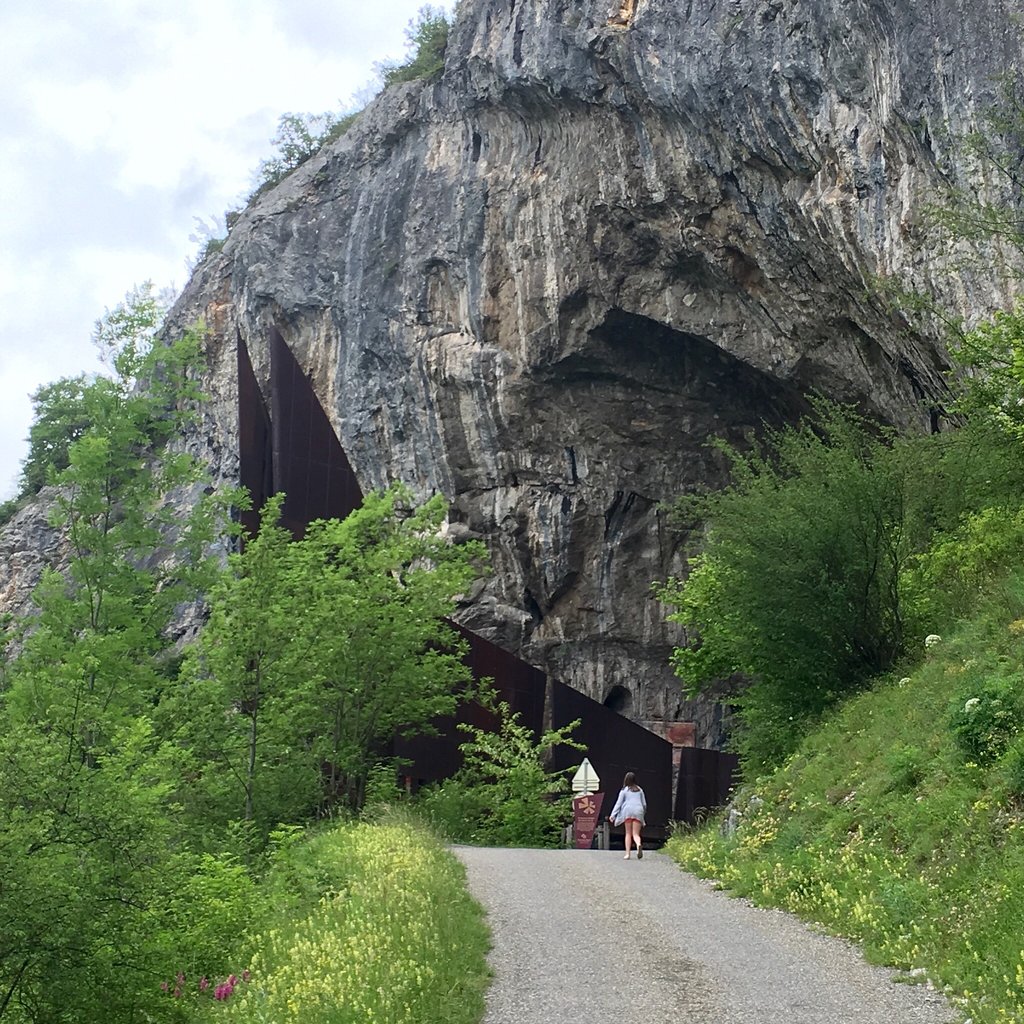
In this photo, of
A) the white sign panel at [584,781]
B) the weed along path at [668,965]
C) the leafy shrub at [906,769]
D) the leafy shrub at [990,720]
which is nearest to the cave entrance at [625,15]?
the white sign panel at [584,781]

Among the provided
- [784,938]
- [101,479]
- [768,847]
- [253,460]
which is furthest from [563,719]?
[784,938]

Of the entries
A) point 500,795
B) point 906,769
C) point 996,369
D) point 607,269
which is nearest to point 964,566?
point 996,369

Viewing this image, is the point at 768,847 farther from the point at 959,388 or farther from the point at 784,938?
the point at 959,388

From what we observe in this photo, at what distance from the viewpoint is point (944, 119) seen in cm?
1877

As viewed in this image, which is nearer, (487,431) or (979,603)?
(979,603)

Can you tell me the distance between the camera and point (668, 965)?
7.23 meters

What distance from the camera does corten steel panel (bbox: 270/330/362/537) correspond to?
26.3 meters

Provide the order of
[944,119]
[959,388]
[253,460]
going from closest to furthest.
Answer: [944,119]
[959,388]
[253,460]

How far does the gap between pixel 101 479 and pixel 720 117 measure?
47.2ft

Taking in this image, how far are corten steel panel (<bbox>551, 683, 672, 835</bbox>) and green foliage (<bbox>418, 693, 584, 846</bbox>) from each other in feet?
11.6

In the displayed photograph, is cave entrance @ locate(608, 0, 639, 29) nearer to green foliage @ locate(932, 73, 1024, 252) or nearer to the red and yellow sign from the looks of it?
green foliage @ locate(932, 73, 1024, 252)

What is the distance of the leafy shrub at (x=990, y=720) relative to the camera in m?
8.74

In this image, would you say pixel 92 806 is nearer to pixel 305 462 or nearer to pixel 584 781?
pixel 584 781

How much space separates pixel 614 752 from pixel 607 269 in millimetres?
11426
